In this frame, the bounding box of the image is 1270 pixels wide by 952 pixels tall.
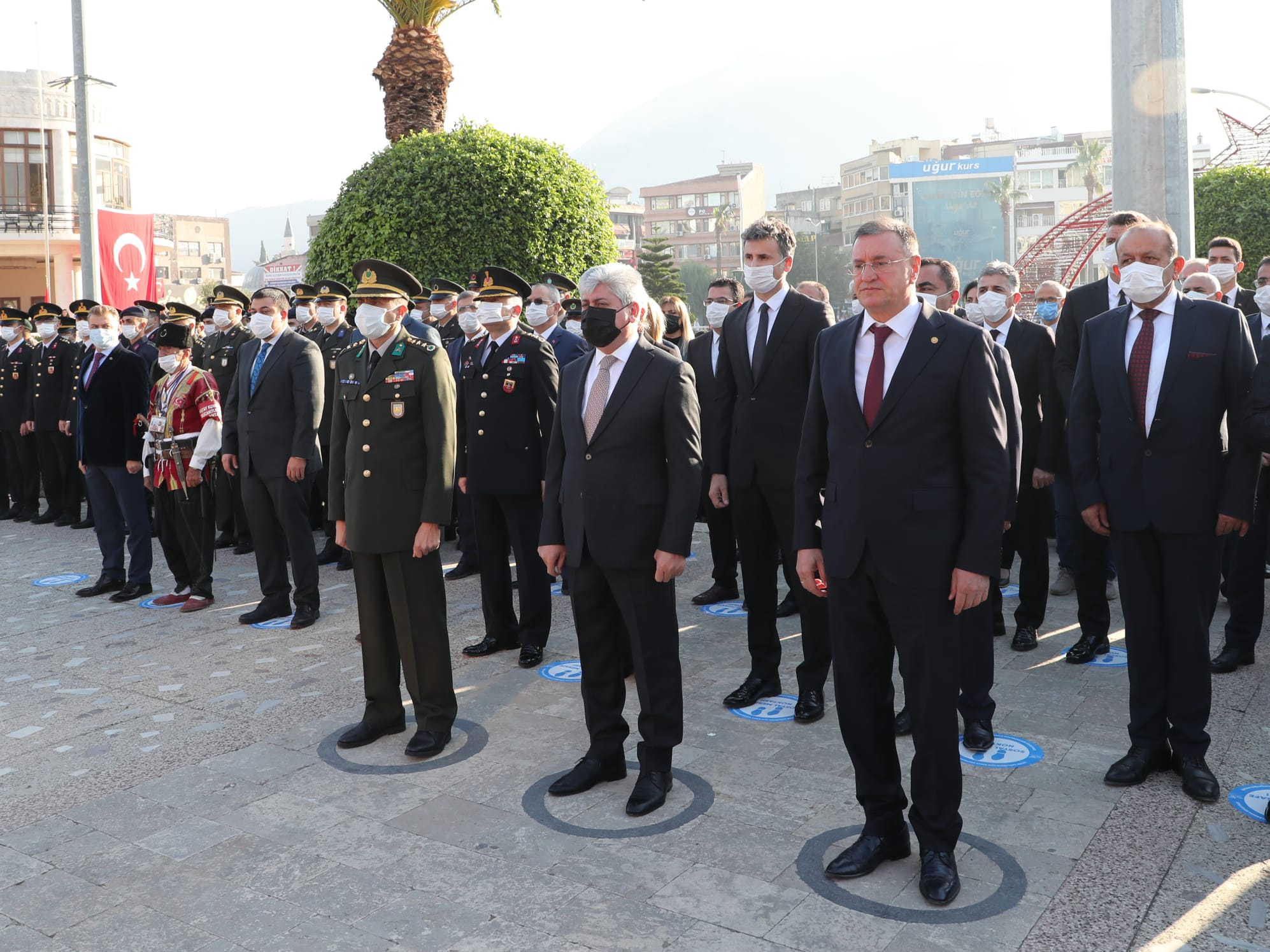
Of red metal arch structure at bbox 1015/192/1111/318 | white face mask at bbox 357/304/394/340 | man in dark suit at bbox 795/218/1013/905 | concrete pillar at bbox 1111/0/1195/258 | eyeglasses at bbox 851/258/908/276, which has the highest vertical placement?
red metal arch structure at bbox 1015/192/1111/318

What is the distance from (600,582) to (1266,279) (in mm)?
5385

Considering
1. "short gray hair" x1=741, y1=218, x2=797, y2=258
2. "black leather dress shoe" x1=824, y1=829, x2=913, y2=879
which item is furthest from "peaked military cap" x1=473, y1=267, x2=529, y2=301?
"black leather dress shoe" x1=824, y1=829, x2=913, y2=879

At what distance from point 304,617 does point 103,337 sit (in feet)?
11.3

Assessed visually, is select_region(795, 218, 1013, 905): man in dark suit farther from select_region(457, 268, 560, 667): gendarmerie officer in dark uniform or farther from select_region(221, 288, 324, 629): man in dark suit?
select_region(221, 288, 324, 629): man in dark suit

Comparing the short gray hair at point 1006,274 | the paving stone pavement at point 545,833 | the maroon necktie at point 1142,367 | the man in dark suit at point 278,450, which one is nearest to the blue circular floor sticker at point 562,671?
the paving stone pavement at point 545,833

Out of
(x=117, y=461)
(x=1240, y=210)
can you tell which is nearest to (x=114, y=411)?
(x=117, y=461)

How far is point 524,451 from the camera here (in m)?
6.46

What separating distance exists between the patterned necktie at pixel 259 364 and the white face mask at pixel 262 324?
0.10 m

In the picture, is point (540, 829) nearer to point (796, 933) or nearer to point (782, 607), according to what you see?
point (796, 933)

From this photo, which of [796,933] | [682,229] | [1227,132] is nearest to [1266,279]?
[796,933]

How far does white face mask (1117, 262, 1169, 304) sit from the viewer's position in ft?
14.0

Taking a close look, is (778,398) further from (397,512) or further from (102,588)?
(102,588)

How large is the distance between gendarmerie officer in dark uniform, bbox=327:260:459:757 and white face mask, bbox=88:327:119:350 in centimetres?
471

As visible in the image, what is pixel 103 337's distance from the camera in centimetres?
887
